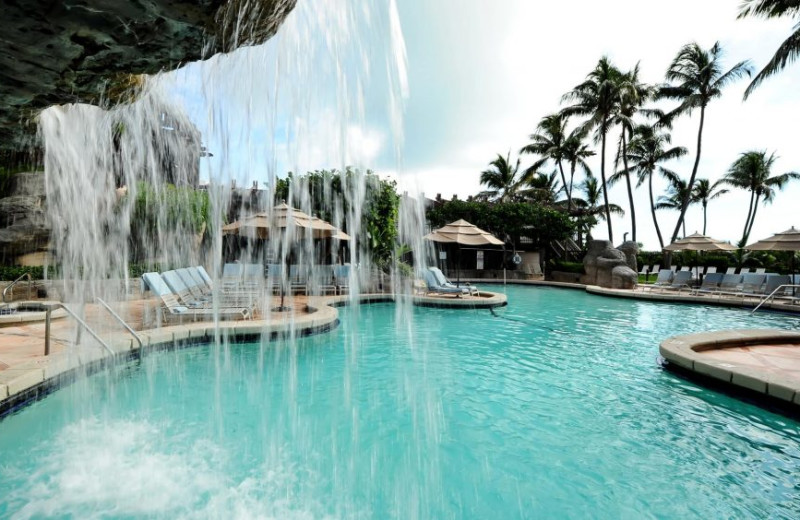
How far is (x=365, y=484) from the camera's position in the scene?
Answer: 348 centimetres

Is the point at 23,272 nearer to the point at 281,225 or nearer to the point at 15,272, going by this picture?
the point at 15,272

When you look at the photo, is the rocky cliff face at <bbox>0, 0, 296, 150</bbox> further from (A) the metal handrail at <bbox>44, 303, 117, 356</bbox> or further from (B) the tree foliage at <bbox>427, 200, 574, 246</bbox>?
(B) the tree foliage at <bbox>427, 200, 574, 246</bbox>

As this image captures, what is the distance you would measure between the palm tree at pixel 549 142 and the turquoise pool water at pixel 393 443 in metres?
31.2

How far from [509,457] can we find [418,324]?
718cm

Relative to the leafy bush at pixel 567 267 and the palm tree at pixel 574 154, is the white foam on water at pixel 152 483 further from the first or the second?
the palm tree at pixel 574 154

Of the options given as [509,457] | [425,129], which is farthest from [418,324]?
[509,457]

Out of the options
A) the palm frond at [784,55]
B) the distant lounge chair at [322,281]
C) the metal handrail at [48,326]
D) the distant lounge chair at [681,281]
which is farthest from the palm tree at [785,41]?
the metal handrail at [48,326]

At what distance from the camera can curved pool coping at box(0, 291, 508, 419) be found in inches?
183

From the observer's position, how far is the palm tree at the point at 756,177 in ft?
114

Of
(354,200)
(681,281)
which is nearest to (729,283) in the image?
(681,281)

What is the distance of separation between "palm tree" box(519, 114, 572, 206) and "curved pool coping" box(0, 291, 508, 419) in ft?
99.2

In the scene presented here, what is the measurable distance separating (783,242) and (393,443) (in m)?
19.1

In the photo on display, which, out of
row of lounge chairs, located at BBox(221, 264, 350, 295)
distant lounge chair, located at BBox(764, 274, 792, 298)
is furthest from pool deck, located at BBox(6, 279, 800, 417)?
distant lounge chair, located at BBox(764, 274, 792, 298)

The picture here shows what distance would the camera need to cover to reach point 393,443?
420 cm
